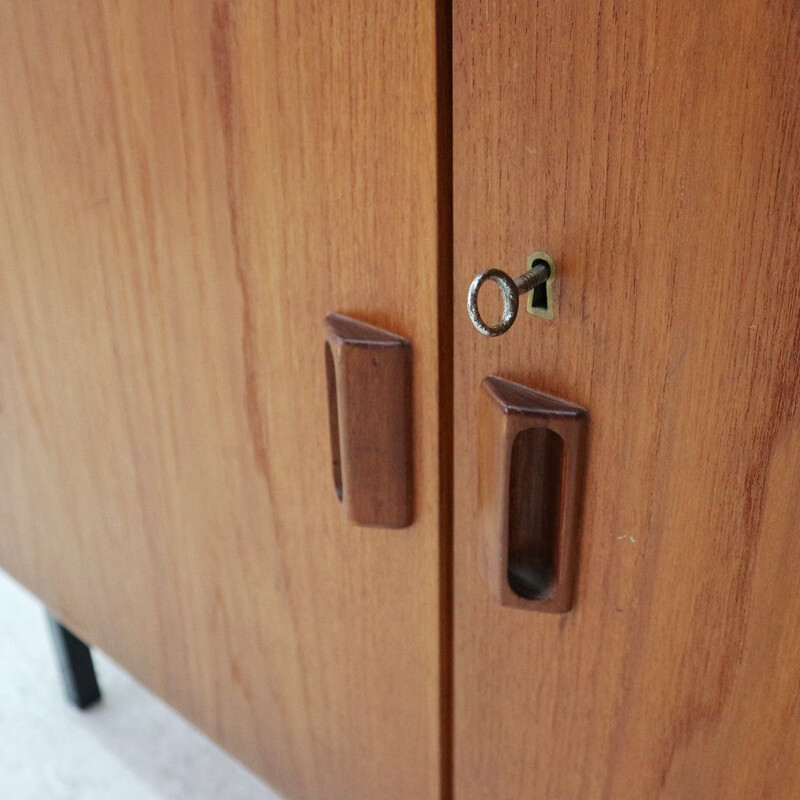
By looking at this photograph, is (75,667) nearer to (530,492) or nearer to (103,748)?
(103,748)

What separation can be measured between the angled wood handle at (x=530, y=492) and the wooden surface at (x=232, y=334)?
5cm

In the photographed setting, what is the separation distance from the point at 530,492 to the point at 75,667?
2.37 feet

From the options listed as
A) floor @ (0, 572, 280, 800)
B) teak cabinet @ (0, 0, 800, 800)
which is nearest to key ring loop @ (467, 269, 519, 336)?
teak cabinet @ (0, 0, 800, 800)

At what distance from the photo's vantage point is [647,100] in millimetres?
335

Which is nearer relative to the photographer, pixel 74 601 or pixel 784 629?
pixel 784 629

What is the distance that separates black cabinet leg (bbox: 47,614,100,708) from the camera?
977 millimetres

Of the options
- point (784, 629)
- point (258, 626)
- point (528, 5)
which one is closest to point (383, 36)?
point (528, 5)

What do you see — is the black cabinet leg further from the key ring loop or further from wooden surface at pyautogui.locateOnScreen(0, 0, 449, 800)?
the key ring loop

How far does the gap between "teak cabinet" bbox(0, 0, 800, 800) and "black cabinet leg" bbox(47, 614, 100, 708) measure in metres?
0.31

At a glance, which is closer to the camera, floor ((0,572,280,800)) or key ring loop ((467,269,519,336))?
key ring loop ((467,269,519,336))

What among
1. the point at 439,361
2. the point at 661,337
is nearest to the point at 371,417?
the point at 439,361

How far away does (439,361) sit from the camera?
449 mm

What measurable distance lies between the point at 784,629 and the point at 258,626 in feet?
1.26

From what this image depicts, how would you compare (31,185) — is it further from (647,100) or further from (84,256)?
(647,100)
